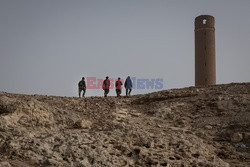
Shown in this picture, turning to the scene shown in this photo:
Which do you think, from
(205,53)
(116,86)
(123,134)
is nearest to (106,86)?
(116,86)

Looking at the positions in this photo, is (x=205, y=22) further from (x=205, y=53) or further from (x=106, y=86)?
(x=106, y=86)

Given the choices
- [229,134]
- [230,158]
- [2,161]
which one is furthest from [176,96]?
[2,161]

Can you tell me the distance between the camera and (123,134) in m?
7.18

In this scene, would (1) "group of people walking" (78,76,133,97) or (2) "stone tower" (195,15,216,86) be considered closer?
(1) "group of people walking" (78,76,133,97)

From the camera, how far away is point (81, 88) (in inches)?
605

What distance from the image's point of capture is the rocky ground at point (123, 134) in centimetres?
614

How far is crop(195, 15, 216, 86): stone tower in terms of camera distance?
21391 millimetres

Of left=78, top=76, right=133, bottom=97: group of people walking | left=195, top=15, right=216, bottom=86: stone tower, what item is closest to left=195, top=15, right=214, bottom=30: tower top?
left=195, top=15, right=216, bottom=86: stone tower

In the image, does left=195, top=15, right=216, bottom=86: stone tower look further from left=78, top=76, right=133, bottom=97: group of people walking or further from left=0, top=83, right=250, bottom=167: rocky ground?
left=0, top=83, right=250, bottom=167: rocky ground

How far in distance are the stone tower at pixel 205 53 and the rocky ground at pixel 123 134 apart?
9.42 meters

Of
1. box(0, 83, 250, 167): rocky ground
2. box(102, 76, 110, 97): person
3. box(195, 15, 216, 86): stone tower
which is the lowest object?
box(0, 83, 250, 167): rocky ground

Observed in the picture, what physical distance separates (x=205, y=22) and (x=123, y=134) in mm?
16795

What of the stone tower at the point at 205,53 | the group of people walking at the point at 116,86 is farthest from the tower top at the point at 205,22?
the group of people walking at the point at 116,86

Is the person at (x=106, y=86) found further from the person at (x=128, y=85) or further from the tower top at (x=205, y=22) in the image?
the tower top at (x=205, y=22)
